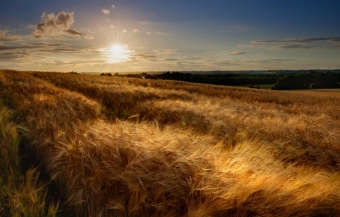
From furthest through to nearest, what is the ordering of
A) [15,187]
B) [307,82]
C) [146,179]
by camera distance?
[307,82]
[15,187]
[146,179]

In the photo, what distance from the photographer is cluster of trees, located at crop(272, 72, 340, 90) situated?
169 feet

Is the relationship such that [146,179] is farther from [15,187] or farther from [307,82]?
[307,82]

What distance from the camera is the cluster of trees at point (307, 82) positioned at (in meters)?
51.5

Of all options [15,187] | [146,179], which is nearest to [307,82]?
[146,179]

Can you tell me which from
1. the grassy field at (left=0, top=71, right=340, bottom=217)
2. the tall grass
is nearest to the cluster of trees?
the grassy field at (left=0, top=71, right=340, bottom=217)

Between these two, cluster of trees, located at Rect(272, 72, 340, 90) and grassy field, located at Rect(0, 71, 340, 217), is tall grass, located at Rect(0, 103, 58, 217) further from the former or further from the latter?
cluster of trees, located at Rect(272, 72, 340, 90)

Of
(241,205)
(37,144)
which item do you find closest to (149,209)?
(241,205)

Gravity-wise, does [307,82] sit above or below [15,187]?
above

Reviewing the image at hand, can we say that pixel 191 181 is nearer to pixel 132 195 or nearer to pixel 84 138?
pixel 132 195

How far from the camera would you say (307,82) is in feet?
176

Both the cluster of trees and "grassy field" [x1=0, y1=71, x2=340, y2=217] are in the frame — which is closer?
"grassy field" [x1=0, y1=71, x2=340, y2=217]

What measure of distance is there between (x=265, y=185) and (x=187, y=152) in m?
0.73

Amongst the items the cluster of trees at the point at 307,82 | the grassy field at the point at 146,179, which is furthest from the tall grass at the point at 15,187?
the cluster of trees at the point at 307,82

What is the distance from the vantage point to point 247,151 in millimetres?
2867
